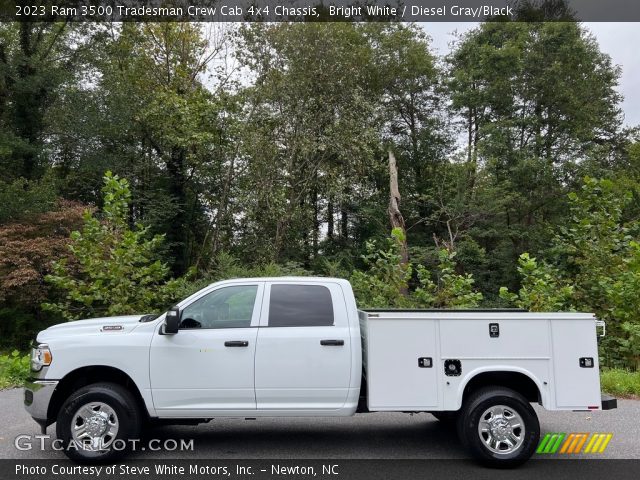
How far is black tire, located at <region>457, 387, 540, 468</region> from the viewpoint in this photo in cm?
559

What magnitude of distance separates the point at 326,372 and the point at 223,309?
1.36 metres

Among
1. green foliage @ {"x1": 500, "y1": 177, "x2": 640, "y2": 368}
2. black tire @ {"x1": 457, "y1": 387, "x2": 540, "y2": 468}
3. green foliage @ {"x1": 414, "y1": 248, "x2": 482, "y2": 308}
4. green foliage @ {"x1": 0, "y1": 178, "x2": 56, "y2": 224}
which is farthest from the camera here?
green foliage @ {"x1": 0, "y1": 178, "x2": 56, "y2": 224}

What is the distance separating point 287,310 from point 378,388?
129 cm

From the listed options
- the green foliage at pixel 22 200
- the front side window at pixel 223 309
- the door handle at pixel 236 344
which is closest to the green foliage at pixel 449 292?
the front side window at pixel 223 309

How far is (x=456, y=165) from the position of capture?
28.6 meters

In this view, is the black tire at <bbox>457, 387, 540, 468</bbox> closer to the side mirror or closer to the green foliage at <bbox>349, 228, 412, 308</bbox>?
the side mirror

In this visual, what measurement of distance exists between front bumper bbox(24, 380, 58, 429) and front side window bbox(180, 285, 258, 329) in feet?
4.94

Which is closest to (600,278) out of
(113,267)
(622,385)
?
(622,385)

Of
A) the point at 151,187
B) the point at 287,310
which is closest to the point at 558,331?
the point at 287,310

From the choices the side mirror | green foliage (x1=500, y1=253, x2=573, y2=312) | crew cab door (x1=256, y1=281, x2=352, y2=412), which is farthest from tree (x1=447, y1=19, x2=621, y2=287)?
the side mirror

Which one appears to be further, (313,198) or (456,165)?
(456,165)

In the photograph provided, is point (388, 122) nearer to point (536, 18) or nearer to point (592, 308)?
point (536, 18)

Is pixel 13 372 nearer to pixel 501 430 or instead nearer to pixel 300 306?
pixel 300 306

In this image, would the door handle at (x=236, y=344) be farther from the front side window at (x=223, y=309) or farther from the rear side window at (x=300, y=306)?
the rear side window at (x=300, y=306)
